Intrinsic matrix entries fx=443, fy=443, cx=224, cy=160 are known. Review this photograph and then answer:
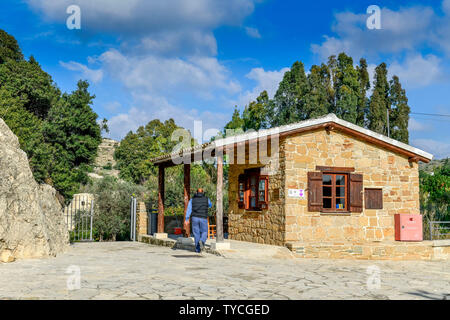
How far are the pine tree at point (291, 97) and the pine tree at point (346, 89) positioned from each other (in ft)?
9.85

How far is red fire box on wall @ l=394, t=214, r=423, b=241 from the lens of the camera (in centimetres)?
1276

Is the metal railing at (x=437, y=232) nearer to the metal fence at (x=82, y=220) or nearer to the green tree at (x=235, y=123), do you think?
the metal fence at (x=82, y=220)

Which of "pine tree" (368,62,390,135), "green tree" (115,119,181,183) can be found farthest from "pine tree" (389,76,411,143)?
"green tree" (115,119,181,183)

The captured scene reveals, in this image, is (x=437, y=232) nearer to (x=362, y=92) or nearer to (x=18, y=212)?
(x=18, y=212)

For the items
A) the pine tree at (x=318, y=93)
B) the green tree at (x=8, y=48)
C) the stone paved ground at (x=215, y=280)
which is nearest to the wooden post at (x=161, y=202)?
the stone paved ground at (x=215, y=280)

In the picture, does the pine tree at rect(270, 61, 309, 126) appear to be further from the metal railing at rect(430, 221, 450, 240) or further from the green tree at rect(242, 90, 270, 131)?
the metal railing at rect(430, 221, 450, 240)

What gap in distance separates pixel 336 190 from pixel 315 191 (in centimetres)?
108

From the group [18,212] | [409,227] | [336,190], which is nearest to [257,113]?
[336,190]

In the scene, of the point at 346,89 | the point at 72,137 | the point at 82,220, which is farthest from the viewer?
the point at 346,89

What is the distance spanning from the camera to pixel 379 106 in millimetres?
34875

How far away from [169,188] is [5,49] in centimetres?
2043

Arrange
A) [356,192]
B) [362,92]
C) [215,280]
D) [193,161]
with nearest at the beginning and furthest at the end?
[215,280]
[356,192]
[193,161]
[362,92]

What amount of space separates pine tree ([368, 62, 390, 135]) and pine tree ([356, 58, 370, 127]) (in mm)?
688
